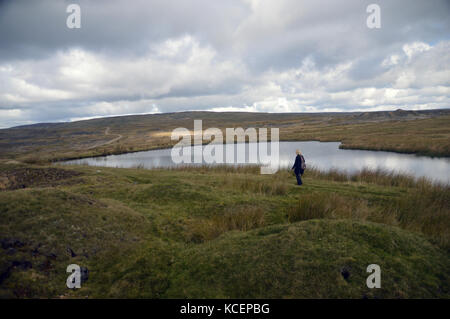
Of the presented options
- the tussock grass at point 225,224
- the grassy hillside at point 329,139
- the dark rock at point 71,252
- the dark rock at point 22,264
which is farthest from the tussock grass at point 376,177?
the dark rock at point 22,264

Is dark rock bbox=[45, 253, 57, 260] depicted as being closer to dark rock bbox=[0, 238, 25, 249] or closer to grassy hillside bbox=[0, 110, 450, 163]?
dark rock bbox=[0, 238, 25, 249]

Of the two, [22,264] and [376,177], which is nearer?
[22,264]

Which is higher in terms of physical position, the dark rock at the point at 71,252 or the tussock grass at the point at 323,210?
the tussock grass at the point at 323,210

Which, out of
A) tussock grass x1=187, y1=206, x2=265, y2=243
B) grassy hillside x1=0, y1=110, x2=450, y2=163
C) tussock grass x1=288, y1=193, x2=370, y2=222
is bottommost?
tussock grass x1=187, y1=206, x2=265, y2=243

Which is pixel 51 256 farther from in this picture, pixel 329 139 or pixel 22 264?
pixel 329 139

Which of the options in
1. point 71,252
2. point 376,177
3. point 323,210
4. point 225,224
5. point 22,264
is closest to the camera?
point 22,264

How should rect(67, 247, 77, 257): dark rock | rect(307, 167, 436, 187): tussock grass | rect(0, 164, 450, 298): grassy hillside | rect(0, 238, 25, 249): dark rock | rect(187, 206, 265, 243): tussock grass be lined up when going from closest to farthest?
rect(0, 164, 450, 298): grassy hillside
rect(0, 238, 25, 249): dark rock
rect(67, 247, 77, 257): dark rock
rect(187, 206, 265, 243): tussock grass
rect(307, 167, 436, 187): tussock grass

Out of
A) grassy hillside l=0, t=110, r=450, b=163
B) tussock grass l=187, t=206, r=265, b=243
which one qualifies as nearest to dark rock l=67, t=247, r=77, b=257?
tussock grass l=187, t=206, r=265, b=243

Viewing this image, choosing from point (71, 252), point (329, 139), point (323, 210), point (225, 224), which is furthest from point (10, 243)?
point (329, 139)

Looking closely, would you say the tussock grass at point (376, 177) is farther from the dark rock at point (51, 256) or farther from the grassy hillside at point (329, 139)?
the dark rock at point (51, 256)

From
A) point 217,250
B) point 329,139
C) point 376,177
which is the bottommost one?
point 217,250
